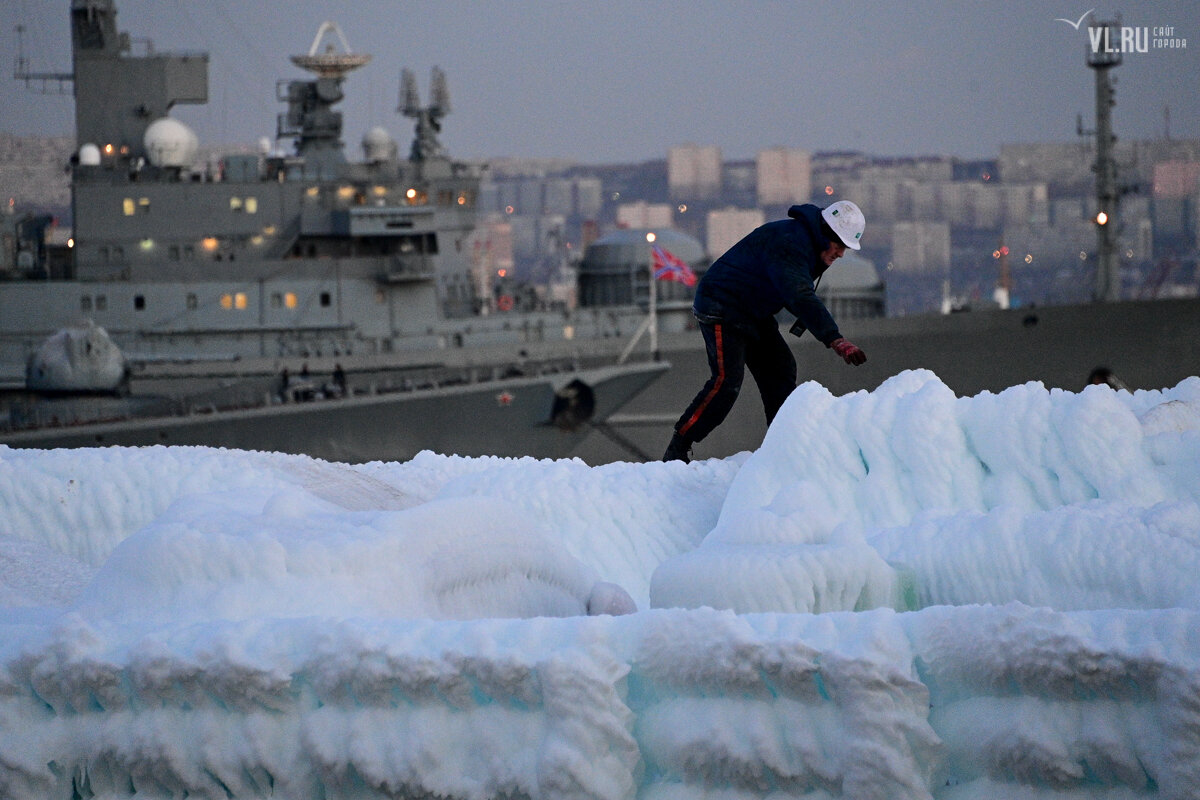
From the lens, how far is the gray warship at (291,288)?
1093 inches

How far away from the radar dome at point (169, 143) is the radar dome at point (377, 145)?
375cm

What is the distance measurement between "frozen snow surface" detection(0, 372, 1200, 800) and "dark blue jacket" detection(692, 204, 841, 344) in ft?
4.79

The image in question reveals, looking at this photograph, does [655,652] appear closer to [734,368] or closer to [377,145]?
[734,368]

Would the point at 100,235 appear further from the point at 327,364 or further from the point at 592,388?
the point at 592,388

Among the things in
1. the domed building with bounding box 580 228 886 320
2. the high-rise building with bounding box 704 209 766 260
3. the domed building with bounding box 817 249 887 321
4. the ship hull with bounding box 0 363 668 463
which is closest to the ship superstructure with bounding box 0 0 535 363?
the ship hull with bounding box 0 363 668 463

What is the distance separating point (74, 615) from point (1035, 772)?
7.49 ft

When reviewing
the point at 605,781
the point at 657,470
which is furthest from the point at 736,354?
the point at 605,781

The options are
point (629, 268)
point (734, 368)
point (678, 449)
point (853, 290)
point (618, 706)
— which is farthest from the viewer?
point (853, 290)

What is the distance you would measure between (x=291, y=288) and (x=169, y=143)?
3.65 meters

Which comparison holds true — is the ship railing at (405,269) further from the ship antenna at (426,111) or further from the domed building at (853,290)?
the domed building at (853,290)

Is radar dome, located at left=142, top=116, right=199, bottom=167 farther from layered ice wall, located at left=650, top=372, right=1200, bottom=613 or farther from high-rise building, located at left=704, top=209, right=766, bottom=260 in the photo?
layered ice wall, located at left=650, top=372, right=1200, bottom=613

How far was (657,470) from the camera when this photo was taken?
6039mm

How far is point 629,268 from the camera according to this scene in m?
37.5

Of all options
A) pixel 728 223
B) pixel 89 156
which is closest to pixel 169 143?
pixel 89 156
